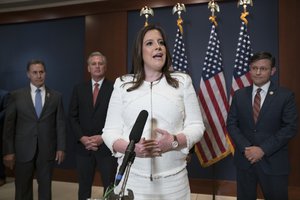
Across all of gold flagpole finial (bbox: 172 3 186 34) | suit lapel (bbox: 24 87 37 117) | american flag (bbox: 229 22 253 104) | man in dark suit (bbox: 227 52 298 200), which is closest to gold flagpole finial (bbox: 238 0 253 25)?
american flag (bbox: 229 22 253 104)

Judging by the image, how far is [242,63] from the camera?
3.24 m

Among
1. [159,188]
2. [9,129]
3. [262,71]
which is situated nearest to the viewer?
[159,188]

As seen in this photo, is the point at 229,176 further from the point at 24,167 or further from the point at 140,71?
the point at 140,71

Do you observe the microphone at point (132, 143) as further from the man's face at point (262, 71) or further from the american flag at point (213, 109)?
the american flag at point (213, 109)

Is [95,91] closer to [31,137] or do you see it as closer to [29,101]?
[29,101]

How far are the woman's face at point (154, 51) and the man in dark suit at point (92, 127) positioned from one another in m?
1.55

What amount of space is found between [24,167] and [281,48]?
10.6 ft

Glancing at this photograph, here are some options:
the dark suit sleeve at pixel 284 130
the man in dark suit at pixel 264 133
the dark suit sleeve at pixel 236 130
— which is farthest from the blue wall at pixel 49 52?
the dark suit sleeve at pixel 284 130

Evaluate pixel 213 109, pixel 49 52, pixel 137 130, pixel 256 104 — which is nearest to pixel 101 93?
pixel 213 109

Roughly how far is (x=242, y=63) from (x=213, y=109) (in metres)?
0.65

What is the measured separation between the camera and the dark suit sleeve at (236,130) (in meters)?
2.32

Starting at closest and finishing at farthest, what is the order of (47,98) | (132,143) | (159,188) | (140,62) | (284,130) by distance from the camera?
(132,143) < (159,188) < (140,62) < (284,130) < (47,98)

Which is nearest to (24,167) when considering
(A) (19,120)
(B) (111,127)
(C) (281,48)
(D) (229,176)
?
(A) (19,120)

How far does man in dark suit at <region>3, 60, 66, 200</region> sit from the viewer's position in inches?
106
